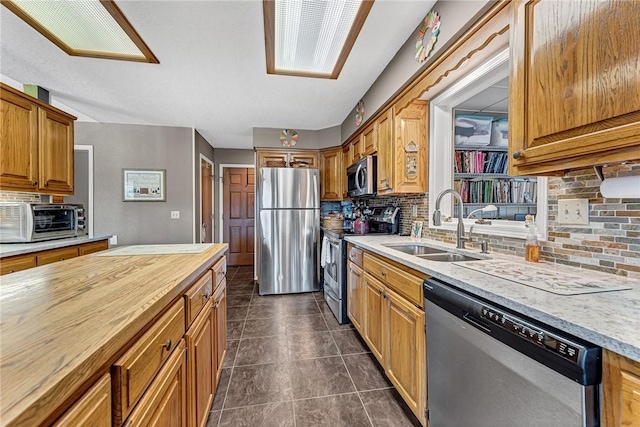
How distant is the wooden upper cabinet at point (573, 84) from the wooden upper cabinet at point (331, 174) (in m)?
2.85

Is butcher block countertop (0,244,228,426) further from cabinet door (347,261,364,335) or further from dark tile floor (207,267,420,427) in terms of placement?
cabinet door (347,261,364,335)

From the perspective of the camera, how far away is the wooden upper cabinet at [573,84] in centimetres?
73

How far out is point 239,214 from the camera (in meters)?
5.25

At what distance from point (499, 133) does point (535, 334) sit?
6.11 ft

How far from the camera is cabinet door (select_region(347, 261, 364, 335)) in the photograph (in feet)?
7.13

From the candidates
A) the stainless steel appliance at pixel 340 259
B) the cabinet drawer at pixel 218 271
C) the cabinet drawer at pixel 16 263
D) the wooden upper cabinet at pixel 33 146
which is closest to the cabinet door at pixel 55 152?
the wooden upper cabinet at pixel 33 146

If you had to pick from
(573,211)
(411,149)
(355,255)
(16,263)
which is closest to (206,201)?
(16,263)

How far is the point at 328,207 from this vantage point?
13.4 feet

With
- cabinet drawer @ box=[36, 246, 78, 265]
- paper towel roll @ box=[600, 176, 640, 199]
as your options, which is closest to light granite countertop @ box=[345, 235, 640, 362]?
paper towel roll @ box=[600, 176, 640, 199]

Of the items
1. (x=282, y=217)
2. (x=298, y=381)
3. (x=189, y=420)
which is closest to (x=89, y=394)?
(x=189, y=420)

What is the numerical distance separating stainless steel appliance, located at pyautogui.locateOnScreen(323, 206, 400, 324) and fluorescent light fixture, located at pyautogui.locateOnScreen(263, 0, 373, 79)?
1.52 metres

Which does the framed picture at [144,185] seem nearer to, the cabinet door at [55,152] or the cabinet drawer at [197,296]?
the cabinet door at [55,152]

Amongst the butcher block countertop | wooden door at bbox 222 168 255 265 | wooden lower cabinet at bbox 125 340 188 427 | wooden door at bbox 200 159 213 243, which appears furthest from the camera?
wooden door at bbox 222 168 255 265

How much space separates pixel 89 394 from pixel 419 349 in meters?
1.29
